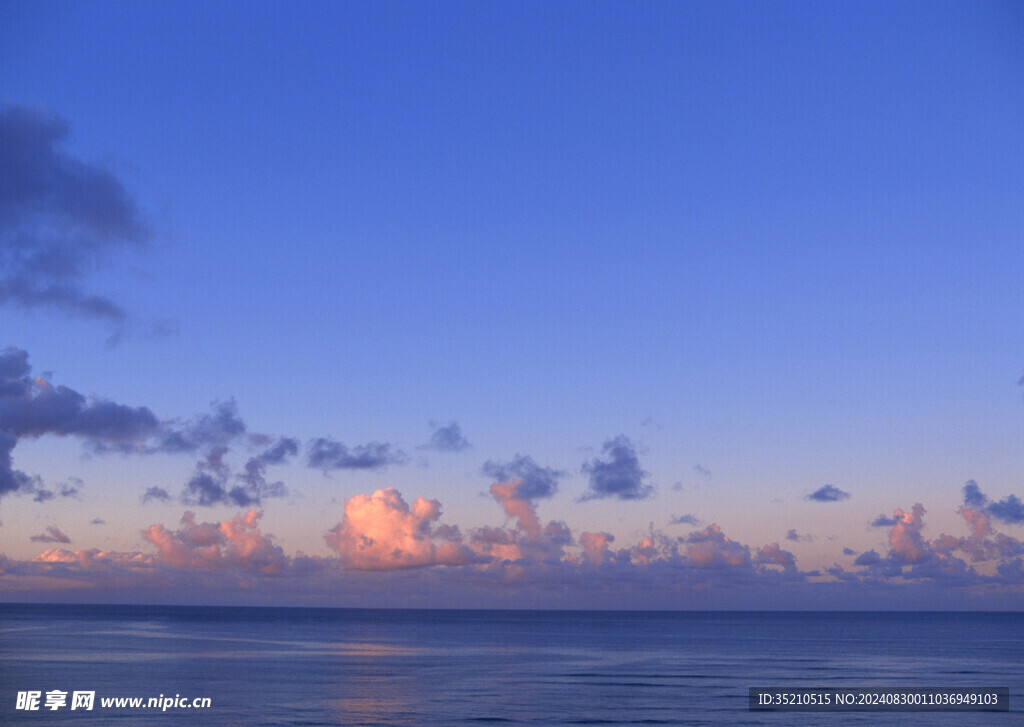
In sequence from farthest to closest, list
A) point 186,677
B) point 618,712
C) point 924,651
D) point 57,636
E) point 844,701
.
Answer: point 57,636
point 924,651
point 186,677
point 844,701
point 618,712

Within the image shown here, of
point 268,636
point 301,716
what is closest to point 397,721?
point 301,716

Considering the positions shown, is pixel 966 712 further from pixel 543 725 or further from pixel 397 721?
pixel 397 721

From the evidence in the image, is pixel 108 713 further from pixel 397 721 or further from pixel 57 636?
pixel 57 636

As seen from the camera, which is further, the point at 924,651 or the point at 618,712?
the point at 924,651

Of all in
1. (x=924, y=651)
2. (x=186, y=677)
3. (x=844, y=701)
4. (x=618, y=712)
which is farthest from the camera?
(x=924, y=651)

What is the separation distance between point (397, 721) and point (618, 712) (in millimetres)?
16432

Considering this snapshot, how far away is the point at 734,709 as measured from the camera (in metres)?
67.4

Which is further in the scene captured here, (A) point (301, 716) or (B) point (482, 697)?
(B) point (482, 697)

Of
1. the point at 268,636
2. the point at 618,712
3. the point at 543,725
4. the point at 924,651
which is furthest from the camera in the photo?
the point at 268,636

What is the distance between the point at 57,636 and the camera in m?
153

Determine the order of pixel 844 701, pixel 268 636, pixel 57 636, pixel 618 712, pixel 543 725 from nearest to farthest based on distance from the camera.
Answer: pixel 543 725 < pixel 618 712 < pixel 844 701 < pixel 57 636 < pixel 268 636

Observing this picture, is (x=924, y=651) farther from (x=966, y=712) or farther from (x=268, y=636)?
(x=268, y=636)

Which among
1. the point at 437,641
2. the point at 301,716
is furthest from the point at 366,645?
the point at 301,716

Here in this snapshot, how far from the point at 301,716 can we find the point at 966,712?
48.6 meters
